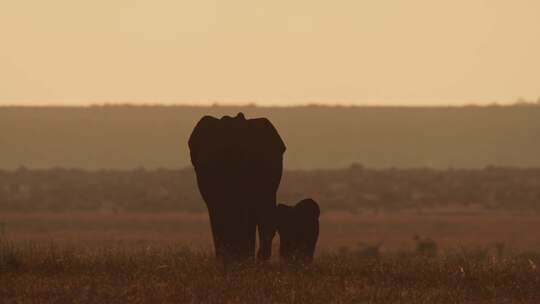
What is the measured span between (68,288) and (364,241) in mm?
35928

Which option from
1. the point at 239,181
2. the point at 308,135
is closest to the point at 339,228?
the point at 239,181

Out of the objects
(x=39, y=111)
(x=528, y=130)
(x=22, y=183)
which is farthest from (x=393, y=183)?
(x=39, y=111)

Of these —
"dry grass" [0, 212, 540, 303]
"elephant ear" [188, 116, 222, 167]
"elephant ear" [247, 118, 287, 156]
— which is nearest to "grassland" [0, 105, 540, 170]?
"elephant ear" [188, 116, 222, 167]

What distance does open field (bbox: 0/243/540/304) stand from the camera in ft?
51.3

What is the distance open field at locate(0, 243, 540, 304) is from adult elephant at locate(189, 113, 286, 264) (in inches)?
18.6

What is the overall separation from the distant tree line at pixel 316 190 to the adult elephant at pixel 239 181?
43224 mm

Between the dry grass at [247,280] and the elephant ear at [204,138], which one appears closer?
the dry grass at [247,280]

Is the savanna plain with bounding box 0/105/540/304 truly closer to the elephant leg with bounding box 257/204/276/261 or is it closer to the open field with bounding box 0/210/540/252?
the open field with bounding box 0/210/540/252

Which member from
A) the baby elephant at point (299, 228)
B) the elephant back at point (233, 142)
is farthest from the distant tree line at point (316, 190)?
the baby elephant at point (299, 228)

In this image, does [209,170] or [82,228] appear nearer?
[209,170]

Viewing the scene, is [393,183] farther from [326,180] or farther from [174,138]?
[174,138]

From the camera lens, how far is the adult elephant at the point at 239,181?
1930 centimetres

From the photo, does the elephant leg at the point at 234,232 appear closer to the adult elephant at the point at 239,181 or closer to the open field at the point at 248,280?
the adult elephant at the point at 239,181

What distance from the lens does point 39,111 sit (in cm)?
14288
